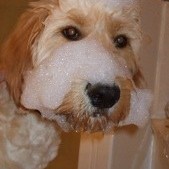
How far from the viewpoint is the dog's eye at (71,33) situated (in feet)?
3.07

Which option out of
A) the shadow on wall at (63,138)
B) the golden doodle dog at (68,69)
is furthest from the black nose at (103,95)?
the shadow on wall at (63,138)

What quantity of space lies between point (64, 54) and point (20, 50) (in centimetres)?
9

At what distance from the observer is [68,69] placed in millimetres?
909

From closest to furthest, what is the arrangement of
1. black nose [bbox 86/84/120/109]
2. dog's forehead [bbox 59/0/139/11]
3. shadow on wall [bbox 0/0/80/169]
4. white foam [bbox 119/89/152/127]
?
1. black nose [bbox 86/84/120/109]
2. dog's forehead [bbox 59/0/139/11]
3. white foam [bbox 119/89/152/127]
4. shadow on wall [bbox 0/0/80/169]

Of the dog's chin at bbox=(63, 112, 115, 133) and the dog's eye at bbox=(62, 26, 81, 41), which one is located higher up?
the dog's eye at bbox=(62, 26, 81, 41)

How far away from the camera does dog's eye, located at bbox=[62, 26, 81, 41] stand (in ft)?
3.07

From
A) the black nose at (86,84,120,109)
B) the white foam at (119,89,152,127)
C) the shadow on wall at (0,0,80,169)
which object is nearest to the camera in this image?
the black nose at (86,84,120,109)

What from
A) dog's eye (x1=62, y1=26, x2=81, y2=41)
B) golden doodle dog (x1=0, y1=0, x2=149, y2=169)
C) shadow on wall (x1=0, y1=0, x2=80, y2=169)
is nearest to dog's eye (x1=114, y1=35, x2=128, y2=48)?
golden doodle dog (x1=0, y1=0, x2=149, y2=169)

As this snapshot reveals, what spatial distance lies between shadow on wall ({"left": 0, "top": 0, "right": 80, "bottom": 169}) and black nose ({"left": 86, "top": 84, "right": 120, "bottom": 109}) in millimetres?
713

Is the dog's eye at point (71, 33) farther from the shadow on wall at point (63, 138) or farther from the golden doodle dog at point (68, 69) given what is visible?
the shadow on wall at point (63, 138)

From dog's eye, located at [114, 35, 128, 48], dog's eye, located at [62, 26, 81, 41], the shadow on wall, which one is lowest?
the shadow on wall

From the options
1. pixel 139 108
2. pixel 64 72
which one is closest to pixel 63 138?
pixel 139 108

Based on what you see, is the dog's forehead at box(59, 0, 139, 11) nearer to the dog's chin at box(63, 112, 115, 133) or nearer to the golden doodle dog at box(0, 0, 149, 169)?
the golden doodle dog at box(0, 0, 149, 169)

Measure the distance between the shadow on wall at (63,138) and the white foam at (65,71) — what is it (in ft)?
2.01
